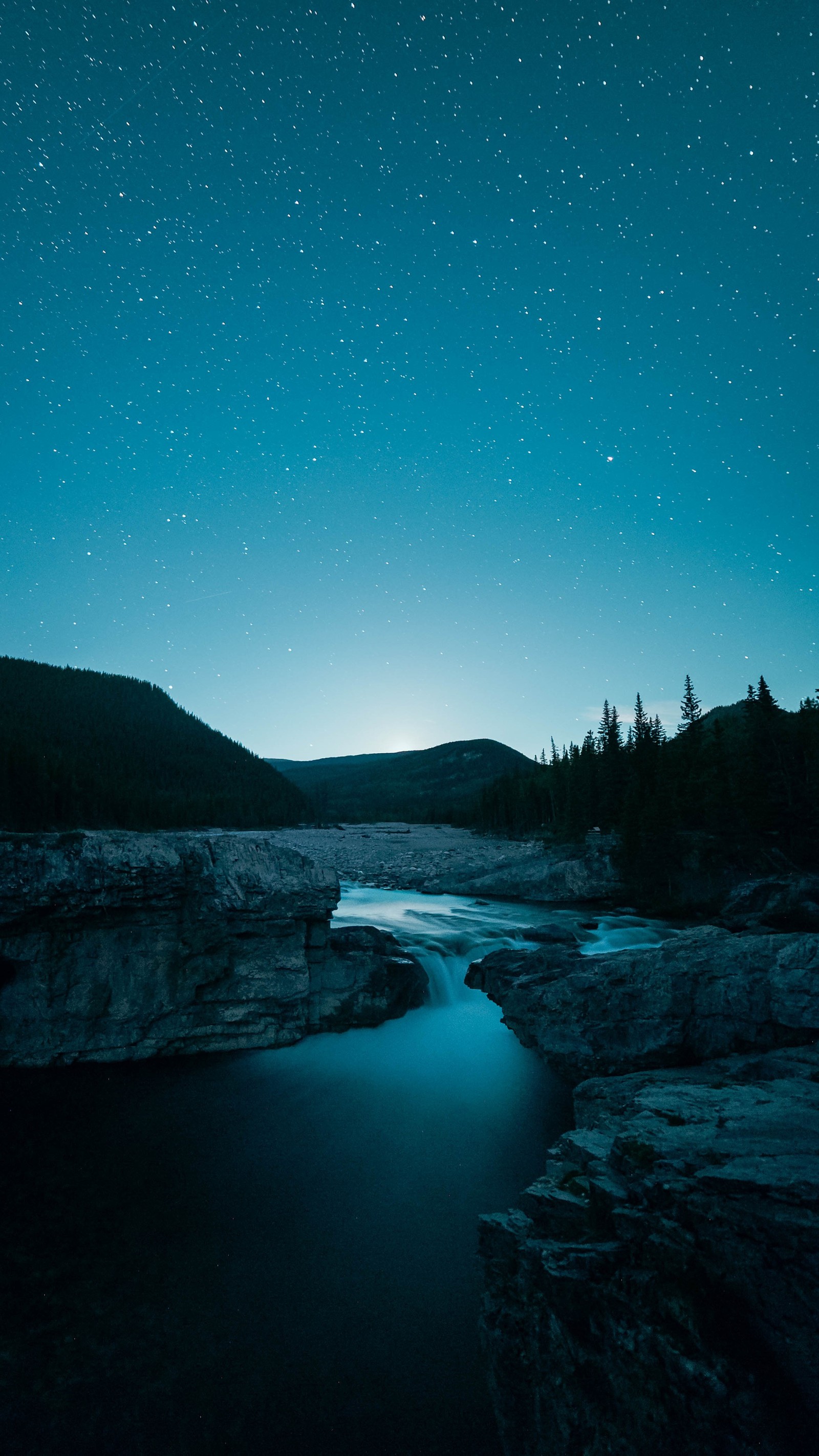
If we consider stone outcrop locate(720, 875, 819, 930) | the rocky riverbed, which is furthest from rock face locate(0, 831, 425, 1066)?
stone outcrop locate(720, 875, 819, 930)

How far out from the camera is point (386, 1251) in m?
9.62

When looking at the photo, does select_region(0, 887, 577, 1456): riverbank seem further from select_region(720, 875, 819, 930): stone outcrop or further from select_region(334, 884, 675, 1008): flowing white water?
select_region(720, 875, 819, 930): stone outcrop

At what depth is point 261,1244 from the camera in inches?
385

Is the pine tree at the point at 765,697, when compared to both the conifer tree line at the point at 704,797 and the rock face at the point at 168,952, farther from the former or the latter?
the rock face at the point at 168,952

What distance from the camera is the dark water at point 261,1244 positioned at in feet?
23.1

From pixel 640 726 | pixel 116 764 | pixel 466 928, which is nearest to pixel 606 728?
pixel 640 726

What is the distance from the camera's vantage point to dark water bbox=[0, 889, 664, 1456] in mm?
7047

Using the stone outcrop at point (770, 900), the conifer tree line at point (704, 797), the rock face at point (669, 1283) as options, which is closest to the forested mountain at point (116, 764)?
the conifer tree line at point (704, 797)

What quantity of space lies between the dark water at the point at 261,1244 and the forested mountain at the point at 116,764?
178 feet

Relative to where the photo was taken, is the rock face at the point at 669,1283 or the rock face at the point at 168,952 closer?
the rock face at the point at 669,1283

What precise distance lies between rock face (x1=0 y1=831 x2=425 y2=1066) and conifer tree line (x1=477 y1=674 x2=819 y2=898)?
Result: 1008 inches

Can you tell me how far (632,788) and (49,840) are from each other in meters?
42.9

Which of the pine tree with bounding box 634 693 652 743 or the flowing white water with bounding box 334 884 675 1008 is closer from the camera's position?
the flowing white water with bounding box 334 884 675 1008

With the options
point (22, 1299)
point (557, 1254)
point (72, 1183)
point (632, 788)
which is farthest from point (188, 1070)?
point (632, 788)
